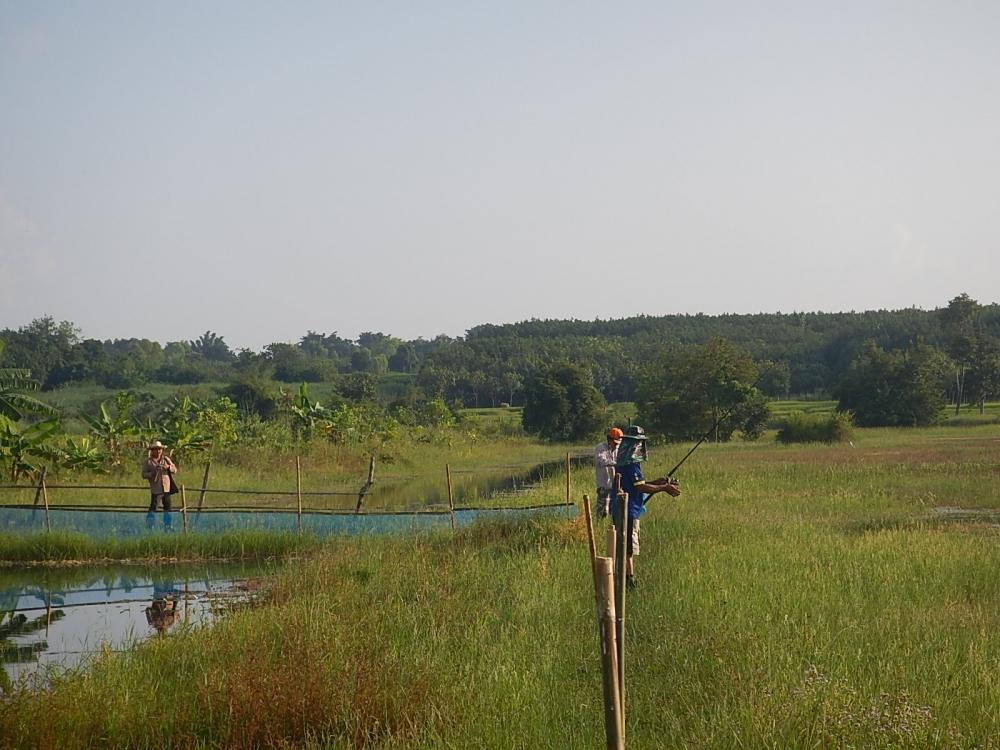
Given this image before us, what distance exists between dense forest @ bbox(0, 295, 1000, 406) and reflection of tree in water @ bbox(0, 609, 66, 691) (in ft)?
156

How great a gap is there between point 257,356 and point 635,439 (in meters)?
106

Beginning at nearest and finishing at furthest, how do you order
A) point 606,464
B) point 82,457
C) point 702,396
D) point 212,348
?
point 606,464
point 82,457
point 702,396
point 212,348

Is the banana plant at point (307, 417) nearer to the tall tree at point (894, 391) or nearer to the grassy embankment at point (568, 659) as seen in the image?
the grassy embankment at point (568, 659)

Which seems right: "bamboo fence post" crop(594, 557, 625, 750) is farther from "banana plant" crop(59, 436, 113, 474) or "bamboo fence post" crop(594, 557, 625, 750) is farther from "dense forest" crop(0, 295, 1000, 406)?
"dense forest" crop(0, 295, 1000, 406)

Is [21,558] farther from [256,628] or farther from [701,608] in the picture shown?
[701,608]

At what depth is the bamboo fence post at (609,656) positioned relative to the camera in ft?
16.3

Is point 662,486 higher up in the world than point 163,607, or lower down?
higher up

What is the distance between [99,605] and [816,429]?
38.5 m

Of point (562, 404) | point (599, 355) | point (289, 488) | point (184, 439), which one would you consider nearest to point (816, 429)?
point (562, 404)

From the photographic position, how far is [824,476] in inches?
1015

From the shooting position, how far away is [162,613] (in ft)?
44.6

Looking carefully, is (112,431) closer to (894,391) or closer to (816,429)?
(816,429)

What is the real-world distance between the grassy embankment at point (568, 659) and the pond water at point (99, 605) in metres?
1.58

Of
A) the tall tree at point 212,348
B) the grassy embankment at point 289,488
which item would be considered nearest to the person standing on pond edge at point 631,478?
the grassy embankment at point 289,488
